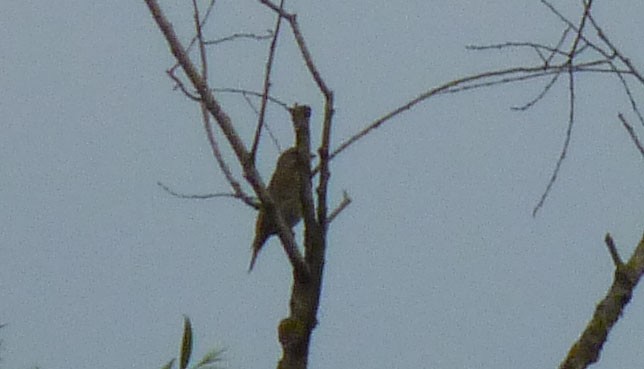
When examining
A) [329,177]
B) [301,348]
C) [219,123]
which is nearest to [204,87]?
[219,123]

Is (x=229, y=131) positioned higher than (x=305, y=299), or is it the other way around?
(x=229, y=131)

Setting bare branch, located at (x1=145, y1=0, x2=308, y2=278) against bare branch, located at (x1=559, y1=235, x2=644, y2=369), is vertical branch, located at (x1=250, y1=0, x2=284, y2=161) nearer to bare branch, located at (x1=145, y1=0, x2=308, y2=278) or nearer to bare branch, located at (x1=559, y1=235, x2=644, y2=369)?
bare branch, located at (x1=145, y1=0, x2=308, y2=278)

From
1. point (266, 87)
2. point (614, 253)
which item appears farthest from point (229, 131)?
point (614, 253)

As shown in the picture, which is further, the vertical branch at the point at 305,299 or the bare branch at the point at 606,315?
the vertical branch at the point at 305,299

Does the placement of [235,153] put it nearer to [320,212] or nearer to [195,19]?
[320,212]

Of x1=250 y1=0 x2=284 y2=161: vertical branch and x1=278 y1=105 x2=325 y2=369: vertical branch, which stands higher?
x1=250 y1=0 x2=284 y2=161: vertical branch

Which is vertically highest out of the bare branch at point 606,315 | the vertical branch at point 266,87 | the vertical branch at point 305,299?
the vertical branch at point 266,87

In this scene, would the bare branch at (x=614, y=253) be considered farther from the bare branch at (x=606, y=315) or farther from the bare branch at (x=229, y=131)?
the bare branch at (x=229, y=131)

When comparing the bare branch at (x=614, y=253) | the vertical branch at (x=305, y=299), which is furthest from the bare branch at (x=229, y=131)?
the bare branch at (x=614, y=253)

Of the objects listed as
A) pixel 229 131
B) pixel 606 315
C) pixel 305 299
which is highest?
pixel 229 131

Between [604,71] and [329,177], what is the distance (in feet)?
0.84

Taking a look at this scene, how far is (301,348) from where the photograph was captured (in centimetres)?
120

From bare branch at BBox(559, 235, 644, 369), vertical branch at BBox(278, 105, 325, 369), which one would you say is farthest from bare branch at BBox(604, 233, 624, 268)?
vertical branch at BBox(278, 105, 325, 369)

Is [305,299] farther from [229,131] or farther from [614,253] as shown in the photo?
[614,253]
